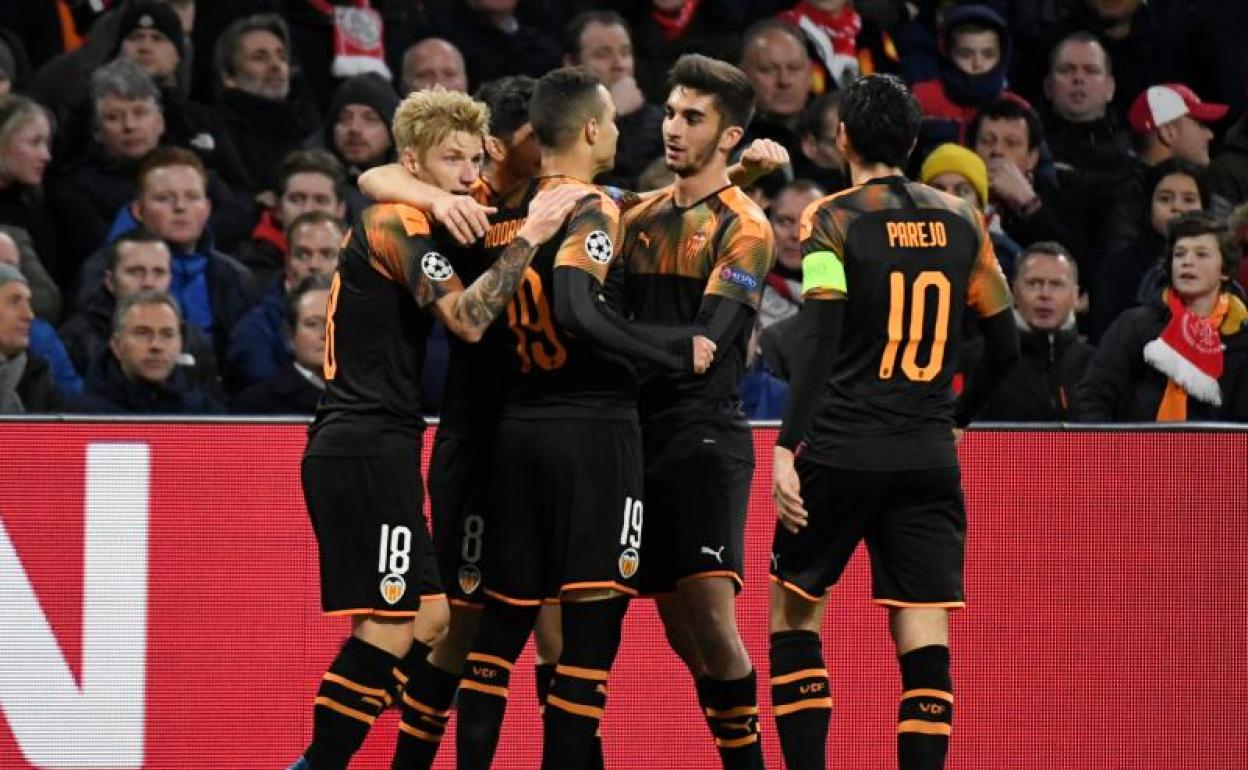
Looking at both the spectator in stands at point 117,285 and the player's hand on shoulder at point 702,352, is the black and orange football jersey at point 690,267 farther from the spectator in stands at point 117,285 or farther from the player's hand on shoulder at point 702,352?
the spectator in stands at point 117,285

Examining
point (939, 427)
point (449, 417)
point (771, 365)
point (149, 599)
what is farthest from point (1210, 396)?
point (149, 599)

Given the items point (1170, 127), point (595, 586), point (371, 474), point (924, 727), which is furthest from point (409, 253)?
point (1170, 127)

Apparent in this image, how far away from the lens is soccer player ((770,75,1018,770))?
8062mm

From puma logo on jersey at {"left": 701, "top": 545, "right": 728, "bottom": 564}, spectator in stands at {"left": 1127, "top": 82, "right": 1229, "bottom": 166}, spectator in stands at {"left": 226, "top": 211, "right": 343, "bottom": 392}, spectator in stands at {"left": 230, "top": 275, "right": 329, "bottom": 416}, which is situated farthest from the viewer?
spectator in stands at {"left": 1127, "top": 82, "right": 1229, "bottom": 166}

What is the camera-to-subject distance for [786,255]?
39.8 feet

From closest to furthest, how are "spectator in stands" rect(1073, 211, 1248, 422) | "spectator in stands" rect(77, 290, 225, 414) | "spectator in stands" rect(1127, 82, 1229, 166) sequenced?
"spectator in stands" rect(77, 290, 225, 414), "spectator in stands" rect(1073, 211, 1248, 422), "spectator in stands" rect(1127, 82, 1229, 166)

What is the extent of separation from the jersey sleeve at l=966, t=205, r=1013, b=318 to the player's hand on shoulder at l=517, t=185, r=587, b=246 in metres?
1.40

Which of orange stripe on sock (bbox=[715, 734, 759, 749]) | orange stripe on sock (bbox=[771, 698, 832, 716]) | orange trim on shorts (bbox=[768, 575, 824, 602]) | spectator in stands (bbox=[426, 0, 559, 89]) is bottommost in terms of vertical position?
orange stripe on sock (bbox=[715, 734, 759, 749])

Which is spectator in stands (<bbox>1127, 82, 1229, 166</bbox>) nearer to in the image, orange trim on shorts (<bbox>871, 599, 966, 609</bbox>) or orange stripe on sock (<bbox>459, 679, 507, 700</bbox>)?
orange trim on shorts (<bbox>871, 599, 966, 609</bbox>)

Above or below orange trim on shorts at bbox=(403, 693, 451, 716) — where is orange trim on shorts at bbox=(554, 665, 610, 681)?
above

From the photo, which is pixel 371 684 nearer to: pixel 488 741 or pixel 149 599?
pixel 488 741

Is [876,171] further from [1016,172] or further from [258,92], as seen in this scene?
[258,92]

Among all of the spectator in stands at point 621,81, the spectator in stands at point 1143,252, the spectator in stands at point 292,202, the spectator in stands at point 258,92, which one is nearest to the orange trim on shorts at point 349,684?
the spectator in stands at point 292,202

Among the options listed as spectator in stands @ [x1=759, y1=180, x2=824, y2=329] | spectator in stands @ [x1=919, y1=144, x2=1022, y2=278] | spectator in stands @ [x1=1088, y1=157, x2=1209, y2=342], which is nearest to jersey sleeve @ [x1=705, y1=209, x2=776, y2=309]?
spectator in stands @ [x1=759, y1=180, x2=824, y2=329]
